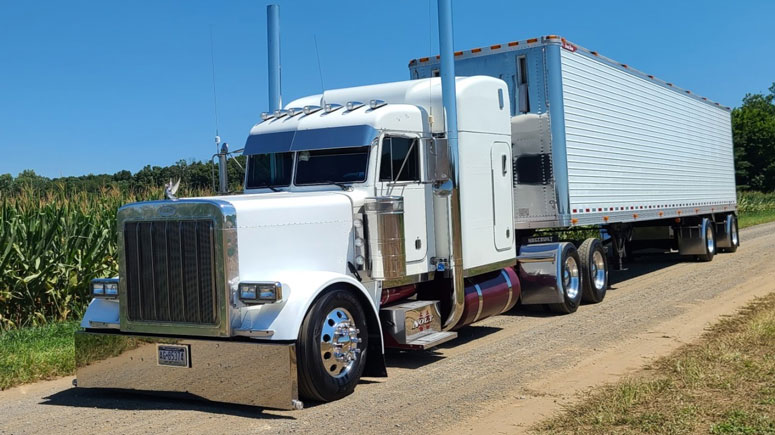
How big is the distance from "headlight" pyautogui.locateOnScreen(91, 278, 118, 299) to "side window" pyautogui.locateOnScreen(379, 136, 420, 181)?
2824 mm

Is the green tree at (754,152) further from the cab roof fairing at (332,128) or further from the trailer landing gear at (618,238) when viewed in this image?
the cab roof fairing at (332,128)

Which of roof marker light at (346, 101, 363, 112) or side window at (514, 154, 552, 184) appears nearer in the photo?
roof marker light at (346, 101, 363, 112)

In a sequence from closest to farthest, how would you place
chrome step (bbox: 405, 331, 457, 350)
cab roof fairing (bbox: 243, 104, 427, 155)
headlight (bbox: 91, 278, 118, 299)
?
headlight (bbox: 91, 278, 118, 299) < chrome step (bbox: 405, 331, 457, 350) < cab roof fairing (bbox: 243, 104, 427, 155)

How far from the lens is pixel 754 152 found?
9231cm

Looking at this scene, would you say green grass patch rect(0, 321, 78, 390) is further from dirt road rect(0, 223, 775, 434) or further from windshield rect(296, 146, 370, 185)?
windshield rect(296, 146, 370, 185)

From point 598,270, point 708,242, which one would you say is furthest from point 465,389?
point 708,242

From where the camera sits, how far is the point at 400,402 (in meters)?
6.96

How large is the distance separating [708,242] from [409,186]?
1361cm

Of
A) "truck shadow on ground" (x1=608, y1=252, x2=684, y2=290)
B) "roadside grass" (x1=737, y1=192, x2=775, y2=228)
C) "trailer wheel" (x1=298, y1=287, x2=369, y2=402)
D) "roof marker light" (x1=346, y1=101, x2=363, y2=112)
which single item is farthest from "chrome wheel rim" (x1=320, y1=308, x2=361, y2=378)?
"roadside grass" (x1=737, y1=192, x2=775, y2=228)

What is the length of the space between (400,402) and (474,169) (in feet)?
11.9

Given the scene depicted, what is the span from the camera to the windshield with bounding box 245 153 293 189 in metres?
8.72

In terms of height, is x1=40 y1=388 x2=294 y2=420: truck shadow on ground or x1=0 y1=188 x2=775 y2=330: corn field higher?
x1=0 y1=188 x2=775 y2=330: corn field

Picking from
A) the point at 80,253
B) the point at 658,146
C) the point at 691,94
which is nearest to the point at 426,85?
the point at 80,253

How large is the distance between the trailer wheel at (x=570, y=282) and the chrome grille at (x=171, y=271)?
6.59 metres
